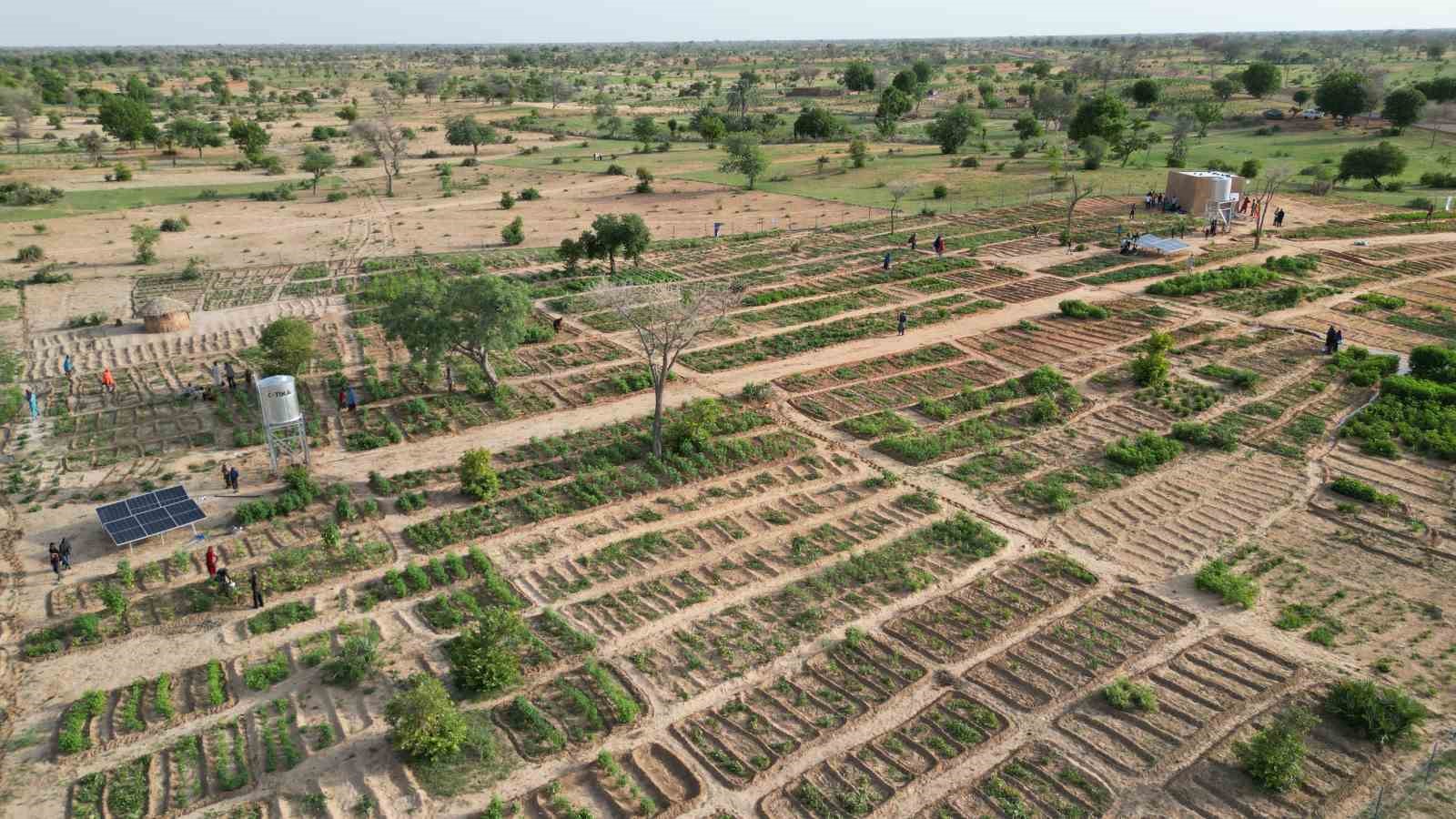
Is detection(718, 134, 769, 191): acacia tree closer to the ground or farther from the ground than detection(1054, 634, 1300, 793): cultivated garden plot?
farther from the ground

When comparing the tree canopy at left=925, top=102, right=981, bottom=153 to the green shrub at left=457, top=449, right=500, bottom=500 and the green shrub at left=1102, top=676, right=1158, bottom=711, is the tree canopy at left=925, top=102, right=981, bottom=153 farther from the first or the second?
the green shrub at left=1102, top=676, right=1158, bottom=711

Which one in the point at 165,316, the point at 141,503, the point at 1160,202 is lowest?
the point at 141,503

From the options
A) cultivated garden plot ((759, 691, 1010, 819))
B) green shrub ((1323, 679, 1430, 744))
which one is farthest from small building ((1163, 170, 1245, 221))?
cultivated garden plot ((759, 691, 1010, 819))

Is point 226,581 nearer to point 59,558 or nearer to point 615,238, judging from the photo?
point 59,558

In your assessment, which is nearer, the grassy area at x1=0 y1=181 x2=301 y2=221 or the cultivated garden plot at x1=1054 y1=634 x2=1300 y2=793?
the cultivated garden plot at x1=1054 y1=634 x2=1300 y2=793

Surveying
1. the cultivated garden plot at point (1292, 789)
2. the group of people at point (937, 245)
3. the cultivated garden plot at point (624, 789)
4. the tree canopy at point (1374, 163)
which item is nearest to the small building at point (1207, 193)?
the tree canopy at point (1374, 163)

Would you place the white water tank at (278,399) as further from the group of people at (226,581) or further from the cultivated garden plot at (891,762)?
the cultivated garden plot at (891,762)

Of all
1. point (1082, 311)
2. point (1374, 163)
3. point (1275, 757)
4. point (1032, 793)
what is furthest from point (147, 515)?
point (1374, 163)
